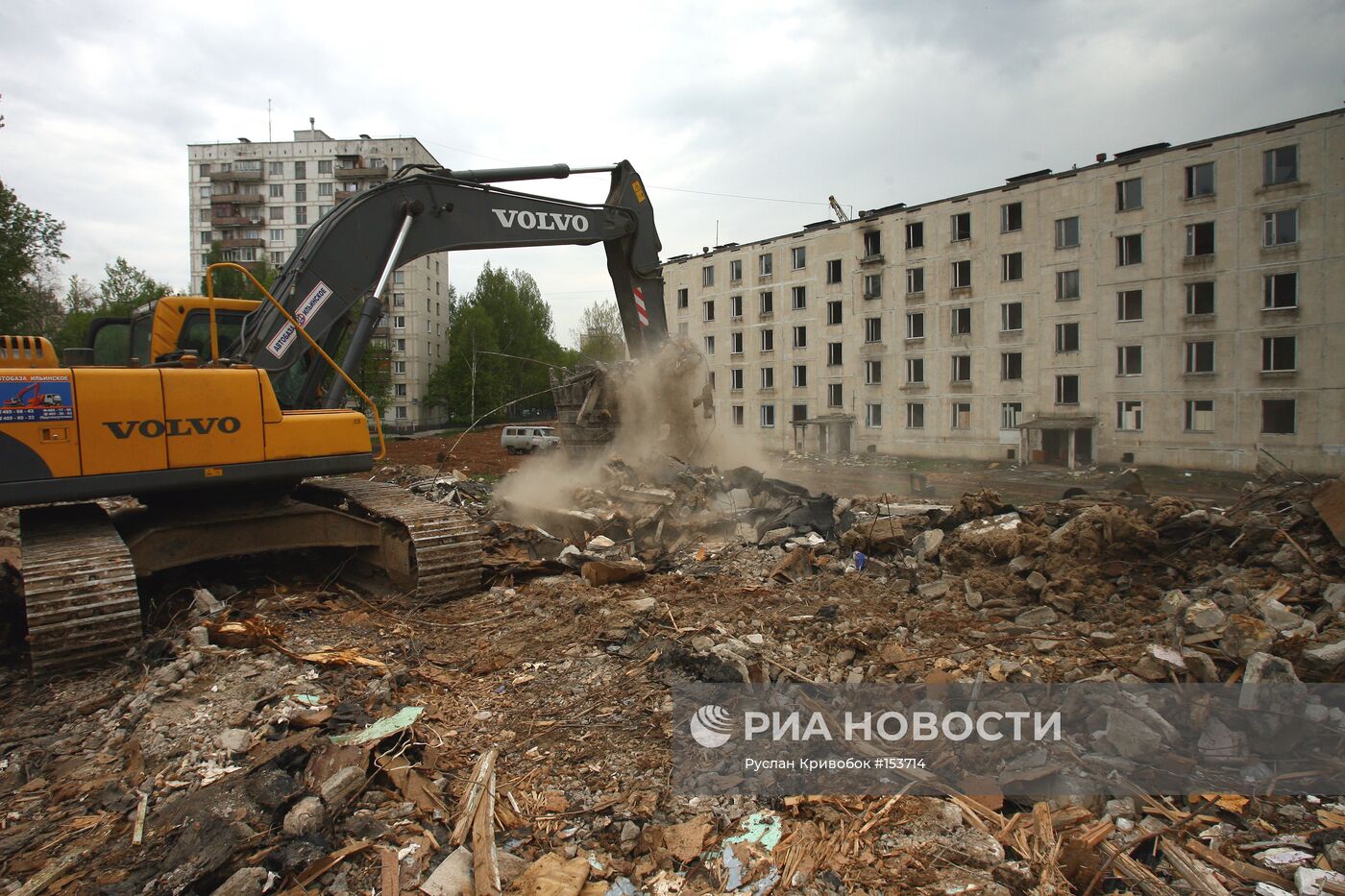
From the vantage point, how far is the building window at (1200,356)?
25.9m

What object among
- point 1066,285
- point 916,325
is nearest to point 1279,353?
point 1066,285

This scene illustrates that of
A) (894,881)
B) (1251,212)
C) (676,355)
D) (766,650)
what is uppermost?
(1251,212)

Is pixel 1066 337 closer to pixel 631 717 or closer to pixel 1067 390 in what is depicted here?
pixel 1067 390

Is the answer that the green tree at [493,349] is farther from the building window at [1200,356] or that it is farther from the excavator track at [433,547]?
the excavator track at [433,547]

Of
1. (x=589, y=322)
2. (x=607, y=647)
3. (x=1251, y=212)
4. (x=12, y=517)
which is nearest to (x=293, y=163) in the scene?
(x=589, y=322)

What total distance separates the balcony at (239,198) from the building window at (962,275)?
5291 cm

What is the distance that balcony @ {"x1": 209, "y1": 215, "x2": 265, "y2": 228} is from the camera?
5747cm

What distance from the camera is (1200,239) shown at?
25.9 metres

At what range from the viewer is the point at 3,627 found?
5.81 meters

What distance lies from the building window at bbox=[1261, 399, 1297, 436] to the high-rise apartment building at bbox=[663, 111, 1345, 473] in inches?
1.8

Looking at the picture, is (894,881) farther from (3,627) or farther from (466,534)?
(3,627)

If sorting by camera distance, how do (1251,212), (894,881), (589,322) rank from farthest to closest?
1. (589,322)
2. (1251,212)
3. (894,881)

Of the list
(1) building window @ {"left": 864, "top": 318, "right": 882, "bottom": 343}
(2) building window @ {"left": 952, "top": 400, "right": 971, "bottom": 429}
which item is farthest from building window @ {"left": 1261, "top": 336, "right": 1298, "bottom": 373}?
(1) building window @ {"left": 864, "top": 318, "right": 882, "bottom": 343}

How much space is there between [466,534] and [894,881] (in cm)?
475
